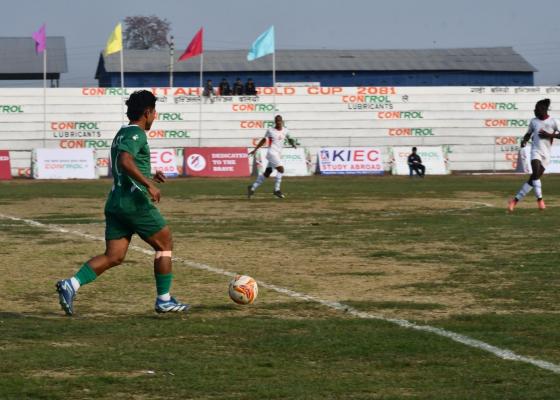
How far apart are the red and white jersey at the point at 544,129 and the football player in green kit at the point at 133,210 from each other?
14648 millimetres

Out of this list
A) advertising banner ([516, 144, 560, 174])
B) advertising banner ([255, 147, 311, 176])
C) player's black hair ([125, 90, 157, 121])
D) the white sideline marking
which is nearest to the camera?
the white sideline marking

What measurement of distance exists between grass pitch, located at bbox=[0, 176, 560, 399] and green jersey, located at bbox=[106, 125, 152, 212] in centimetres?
99

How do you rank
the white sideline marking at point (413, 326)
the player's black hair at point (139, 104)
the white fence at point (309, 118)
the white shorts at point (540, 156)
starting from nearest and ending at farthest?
the white sideline marking at point (413, 326) → the player's black hair at point (139, 104) → the white shorts at point (540, 156) → the white fence at point (309, 118)

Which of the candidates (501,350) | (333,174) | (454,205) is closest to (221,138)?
(333,174)

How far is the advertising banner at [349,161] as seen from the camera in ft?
156

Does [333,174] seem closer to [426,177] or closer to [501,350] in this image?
[426,177]

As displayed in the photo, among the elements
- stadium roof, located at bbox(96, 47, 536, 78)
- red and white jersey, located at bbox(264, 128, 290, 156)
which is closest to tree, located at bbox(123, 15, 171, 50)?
stadium roof, located at bbox(96, 47, 536, 78)

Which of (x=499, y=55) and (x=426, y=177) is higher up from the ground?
(x=499, y=55)

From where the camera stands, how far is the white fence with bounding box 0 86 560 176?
5094 cm

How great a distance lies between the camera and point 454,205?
1023 inches

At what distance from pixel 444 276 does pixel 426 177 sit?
3290cm

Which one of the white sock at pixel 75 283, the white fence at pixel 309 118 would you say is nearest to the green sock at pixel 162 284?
the white sock at pixel 75 283

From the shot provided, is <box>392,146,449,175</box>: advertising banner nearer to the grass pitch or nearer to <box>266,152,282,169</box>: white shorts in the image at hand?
<box>266,152,282,169</box>: white shorts

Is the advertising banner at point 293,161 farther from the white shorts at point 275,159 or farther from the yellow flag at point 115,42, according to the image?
the white shorts at point 275,159
